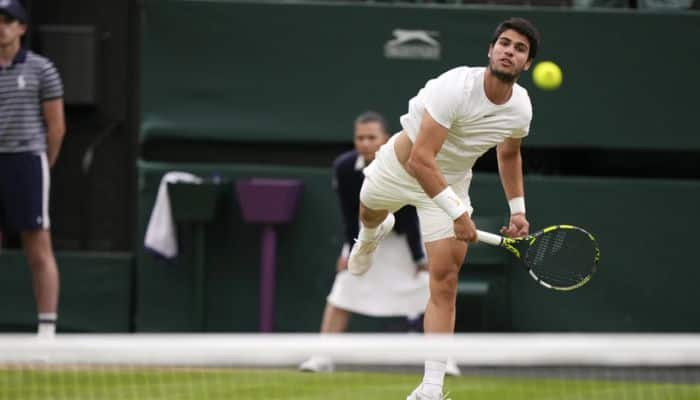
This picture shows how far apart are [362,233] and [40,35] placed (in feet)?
11.6

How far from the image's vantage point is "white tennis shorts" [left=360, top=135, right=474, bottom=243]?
5.47 metres

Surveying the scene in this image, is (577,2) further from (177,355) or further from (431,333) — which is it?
(177,355)

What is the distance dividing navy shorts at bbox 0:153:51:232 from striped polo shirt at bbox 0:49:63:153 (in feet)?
0.18

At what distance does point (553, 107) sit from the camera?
27.5 ft

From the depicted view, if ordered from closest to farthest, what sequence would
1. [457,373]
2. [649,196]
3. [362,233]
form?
[362,233], [457,373], [649,196]

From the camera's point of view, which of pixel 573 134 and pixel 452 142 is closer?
pixel 452 142

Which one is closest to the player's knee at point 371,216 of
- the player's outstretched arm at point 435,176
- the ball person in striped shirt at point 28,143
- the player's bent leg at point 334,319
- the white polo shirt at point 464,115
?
the white polo shirt at point 464,115

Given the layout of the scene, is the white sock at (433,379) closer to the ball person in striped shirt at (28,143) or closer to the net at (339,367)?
the net at (339,367)

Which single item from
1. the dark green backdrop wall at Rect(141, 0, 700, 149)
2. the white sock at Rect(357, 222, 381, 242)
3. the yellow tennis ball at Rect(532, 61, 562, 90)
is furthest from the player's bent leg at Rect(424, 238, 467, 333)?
the dark green backdrop wall at Rect(141, 0, 700, 149)

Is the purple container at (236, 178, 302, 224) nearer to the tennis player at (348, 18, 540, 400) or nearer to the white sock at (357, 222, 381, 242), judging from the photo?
the white sock at (357, 222, 381, 242)

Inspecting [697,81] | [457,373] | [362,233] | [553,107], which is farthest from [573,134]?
[362,233]

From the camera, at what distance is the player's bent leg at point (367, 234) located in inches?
233

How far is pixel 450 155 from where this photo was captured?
546cm

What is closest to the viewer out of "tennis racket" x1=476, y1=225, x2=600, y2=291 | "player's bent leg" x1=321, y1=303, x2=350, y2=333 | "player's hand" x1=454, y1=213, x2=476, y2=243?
"player's hand" x1=454, y1=213, x2=476, y2=243
